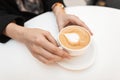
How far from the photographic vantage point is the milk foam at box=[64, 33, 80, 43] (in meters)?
0.62

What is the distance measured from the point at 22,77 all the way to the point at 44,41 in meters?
0.13

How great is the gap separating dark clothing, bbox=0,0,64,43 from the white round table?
5cm

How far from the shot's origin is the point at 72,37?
0.64 m

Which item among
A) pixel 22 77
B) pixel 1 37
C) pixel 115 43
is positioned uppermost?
pixel 115 43

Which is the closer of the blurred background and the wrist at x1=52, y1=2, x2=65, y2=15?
the wrist at x1=52, y1=2, x2=65, y2=15

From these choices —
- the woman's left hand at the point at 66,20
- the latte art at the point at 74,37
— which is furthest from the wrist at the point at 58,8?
the latte art at the point at 74,37

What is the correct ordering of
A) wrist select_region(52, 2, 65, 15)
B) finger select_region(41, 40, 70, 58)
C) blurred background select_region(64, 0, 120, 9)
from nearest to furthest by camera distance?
finger select_region(41, 40, 70, 58), wrist select_region(52, 2, 65, 15), blurred background select_region(64, 0, 120, 9)

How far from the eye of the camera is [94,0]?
153 cm

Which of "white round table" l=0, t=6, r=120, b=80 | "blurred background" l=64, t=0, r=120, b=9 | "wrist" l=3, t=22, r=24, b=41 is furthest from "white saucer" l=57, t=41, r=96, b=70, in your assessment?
"blurred background" l=64, t=0, r=120, b=9

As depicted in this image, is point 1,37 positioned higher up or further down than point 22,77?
higher up

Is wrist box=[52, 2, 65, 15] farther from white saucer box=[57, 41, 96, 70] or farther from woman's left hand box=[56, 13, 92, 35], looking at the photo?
white saucer box=[57, 41, 96, 70]

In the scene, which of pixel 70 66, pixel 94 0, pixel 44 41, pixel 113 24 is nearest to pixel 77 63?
pixel 70 66

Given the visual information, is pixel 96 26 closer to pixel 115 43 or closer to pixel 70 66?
pixel 115 43

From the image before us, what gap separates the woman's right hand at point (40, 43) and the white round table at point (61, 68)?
3 cm
